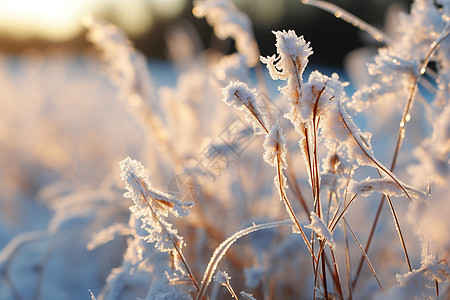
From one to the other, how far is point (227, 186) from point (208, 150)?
25.1 inches

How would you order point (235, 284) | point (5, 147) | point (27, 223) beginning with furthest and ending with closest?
1. point (5, 147)
2. point (27, 223)
3. point (235, 284)

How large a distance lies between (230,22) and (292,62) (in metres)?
0.56

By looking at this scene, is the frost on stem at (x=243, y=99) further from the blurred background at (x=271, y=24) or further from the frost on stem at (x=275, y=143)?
the blurred background at (x=271, y=24)

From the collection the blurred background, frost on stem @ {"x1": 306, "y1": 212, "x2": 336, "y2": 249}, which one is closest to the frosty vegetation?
frost on stem @ {"x1": 306, "y1": 212, "x2": 336, "y2": 249}

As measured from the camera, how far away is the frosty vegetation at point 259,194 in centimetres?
53

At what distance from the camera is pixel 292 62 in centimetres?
50

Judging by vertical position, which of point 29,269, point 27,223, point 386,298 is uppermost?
point 27,223

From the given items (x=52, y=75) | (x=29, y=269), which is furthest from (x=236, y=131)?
(x=52, y=75)

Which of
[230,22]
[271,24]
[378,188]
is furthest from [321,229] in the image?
[271,24]

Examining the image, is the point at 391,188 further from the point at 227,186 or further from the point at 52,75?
the point at 52,75

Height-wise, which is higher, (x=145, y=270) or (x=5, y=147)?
(x=5, y=147)

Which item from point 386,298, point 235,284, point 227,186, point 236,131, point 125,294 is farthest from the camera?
point 227,186

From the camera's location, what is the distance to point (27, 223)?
194cm

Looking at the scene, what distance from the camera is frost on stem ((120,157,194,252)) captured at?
1.81ft
